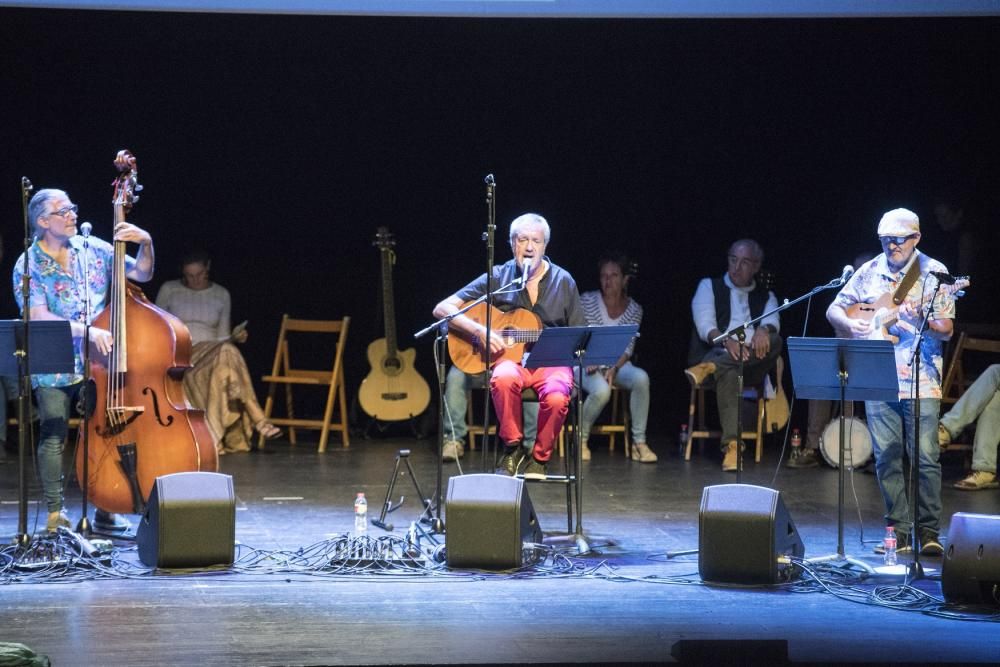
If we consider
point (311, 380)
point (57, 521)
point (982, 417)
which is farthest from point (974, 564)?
point (311, 380)

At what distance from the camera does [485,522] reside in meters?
4.87

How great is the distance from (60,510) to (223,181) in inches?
158

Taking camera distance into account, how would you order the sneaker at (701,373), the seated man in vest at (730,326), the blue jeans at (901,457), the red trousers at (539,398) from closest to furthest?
the blue jeans at (901,457) < the red trousers at (539,398) < the seated man in vest at (730,326) < the sneaker at (701,373)

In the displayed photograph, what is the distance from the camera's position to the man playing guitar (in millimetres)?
5828

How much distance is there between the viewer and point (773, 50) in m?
8.55

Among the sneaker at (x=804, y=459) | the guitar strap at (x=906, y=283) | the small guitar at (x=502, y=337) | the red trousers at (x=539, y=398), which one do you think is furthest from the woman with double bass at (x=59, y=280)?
the sneaker at (x=804, y=459)

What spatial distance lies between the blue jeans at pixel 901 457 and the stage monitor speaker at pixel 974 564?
2.66 ft

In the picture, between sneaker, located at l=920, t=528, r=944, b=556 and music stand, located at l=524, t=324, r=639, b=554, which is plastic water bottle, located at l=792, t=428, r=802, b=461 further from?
music stand, located at l=524, t=324, r=639, b=554

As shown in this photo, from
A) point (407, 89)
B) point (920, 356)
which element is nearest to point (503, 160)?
point (407, 89)

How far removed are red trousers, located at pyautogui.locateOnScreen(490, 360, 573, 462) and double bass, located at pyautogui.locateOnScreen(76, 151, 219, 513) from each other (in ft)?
4.39

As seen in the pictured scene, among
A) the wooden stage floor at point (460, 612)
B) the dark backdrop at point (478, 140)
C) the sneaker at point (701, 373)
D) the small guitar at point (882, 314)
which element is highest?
the dark backdrop at point (478, 140)

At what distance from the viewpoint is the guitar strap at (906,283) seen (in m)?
5.23

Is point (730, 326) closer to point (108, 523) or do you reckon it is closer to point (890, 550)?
point (890, 550)

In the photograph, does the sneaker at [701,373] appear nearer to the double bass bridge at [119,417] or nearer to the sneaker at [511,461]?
the sneaker at [511,461]
